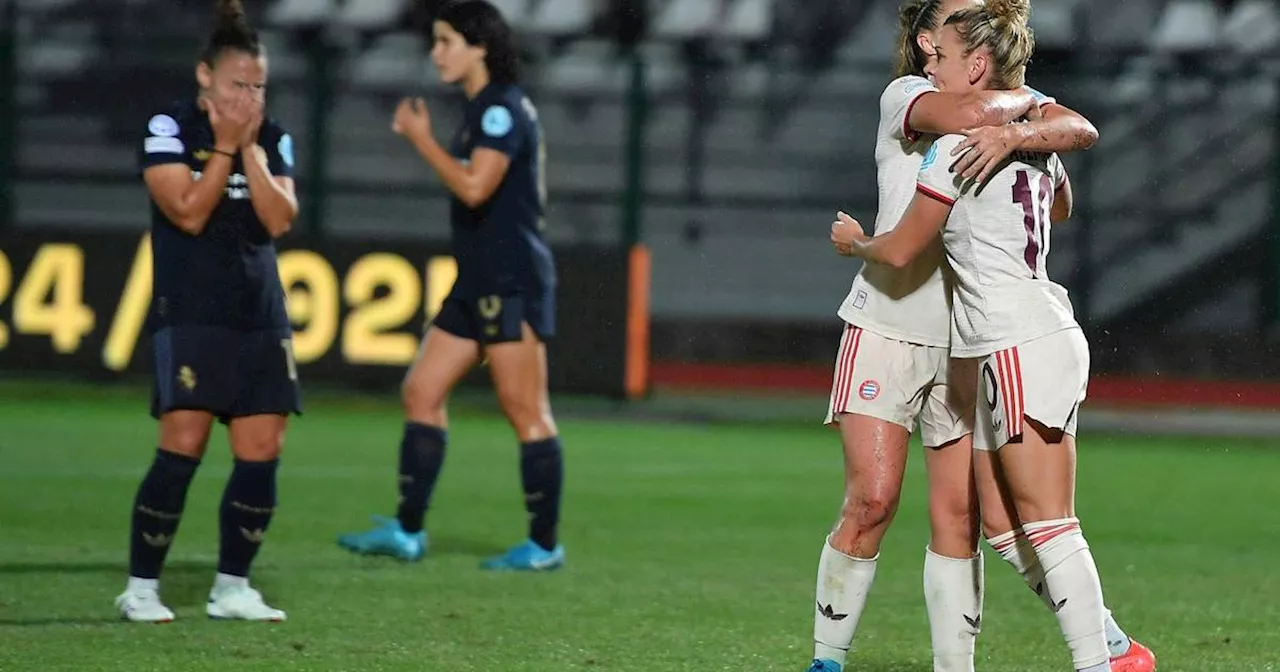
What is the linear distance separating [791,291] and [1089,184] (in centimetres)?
286

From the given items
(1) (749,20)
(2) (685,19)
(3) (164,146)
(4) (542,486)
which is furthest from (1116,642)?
(2) (685,19)

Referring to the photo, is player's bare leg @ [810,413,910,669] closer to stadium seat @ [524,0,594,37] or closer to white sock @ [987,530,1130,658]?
white sock @ [987,530,1130,658]

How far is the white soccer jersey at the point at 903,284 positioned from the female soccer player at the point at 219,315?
6.48ft

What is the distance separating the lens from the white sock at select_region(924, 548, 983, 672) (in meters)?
4.86

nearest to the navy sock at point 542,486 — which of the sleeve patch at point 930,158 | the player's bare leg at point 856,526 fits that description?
the player's bare leg at point 856,526

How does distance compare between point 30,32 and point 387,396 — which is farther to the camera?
point 30,32

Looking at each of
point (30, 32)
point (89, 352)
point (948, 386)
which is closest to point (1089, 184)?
point (89, 352)

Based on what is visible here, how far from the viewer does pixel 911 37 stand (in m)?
5.02

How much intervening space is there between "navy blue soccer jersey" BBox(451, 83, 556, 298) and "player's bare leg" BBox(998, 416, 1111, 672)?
10.7ft

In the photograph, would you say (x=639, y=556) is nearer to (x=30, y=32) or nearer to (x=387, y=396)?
(x=387, y=396)

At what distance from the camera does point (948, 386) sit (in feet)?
16.5

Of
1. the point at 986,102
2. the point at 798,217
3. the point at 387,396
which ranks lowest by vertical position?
the point at 387,396

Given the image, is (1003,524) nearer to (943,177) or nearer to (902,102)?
(943,177)

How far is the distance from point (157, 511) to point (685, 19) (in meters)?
14.8
